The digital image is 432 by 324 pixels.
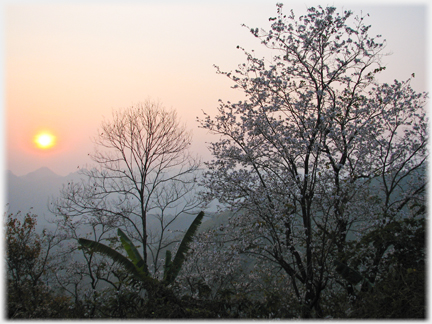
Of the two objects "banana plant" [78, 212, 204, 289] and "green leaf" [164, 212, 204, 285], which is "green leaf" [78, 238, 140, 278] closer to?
"banana plant" [78, 212, 204, 289]

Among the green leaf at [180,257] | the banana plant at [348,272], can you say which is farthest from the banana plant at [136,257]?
the banana plant at [348,272]

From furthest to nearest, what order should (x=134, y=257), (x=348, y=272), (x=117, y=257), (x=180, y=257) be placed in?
(x=180, y=257), (x=134, y=257), (x=117, y=257), (x=348, y=272)

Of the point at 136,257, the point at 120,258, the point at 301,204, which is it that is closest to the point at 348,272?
the point at 301,204

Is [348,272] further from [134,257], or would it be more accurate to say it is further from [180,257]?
[134,257]

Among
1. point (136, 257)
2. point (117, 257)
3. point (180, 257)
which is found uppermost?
point (117, 257)

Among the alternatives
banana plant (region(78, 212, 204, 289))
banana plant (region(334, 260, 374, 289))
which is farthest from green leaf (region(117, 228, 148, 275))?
banana plant (region(334, 260, 374, 289))

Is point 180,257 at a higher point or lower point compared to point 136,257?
lower

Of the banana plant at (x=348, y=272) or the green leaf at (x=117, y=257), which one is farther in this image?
the green leaf at (x=117, y=257)

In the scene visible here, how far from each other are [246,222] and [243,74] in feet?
16.8

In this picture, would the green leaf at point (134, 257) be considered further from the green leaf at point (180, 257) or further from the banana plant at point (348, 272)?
the banana plant at point (348, 272)

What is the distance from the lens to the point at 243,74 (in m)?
9.62

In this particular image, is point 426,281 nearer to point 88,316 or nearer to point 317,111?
point 317,111

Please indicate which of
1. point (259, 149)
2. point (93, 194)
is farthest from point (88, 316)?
point (93, 194)

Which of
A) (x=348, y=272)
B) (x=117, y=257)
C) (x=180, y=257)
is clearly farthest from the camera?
(x=180, y=257)
